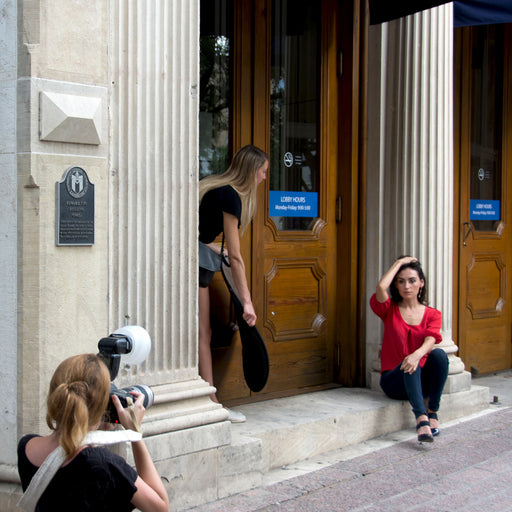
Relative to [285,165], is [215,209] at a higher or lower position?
lower

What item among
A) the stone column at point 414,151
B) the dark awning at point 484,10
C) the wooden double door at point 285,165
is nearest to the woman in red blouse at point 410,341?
the stone column at point 414,151

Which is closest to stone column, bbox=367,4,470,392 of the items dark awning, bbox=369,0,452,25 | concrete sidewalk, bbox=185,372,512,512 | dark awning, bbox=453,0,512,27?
dark awning, bbox=453,0,512,27

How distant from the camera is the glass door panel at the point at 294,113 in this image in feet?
19.5

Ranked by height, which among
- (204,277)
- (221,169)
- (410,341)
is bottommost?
(410,341)

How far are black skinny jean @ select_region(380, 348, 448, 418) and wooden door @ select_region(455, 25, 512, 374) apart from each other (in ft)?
6.00

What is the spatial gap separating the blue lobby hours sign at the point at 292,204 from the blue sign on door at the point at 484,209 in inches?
84.3

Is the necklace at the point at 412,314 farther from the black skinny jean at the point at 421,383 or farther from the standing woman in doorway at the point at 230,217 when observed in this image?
the standing woman in doorway at the point at 230,217

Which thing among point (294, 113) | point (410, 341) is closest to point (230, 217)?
point (294, 113)

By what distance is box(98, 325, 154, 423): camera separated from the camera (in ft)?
8.30

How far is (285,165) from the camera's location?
602 centimetres

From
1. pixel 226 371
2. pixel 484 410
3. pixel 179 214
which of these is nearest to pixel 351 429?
pixel 226 371

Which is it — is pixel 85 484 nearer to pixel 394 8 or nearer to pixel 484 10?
pixel 394 8

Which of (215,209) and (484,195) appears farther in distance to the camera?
(484,195)

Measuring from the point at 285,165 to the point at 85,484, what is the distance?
156 inches
